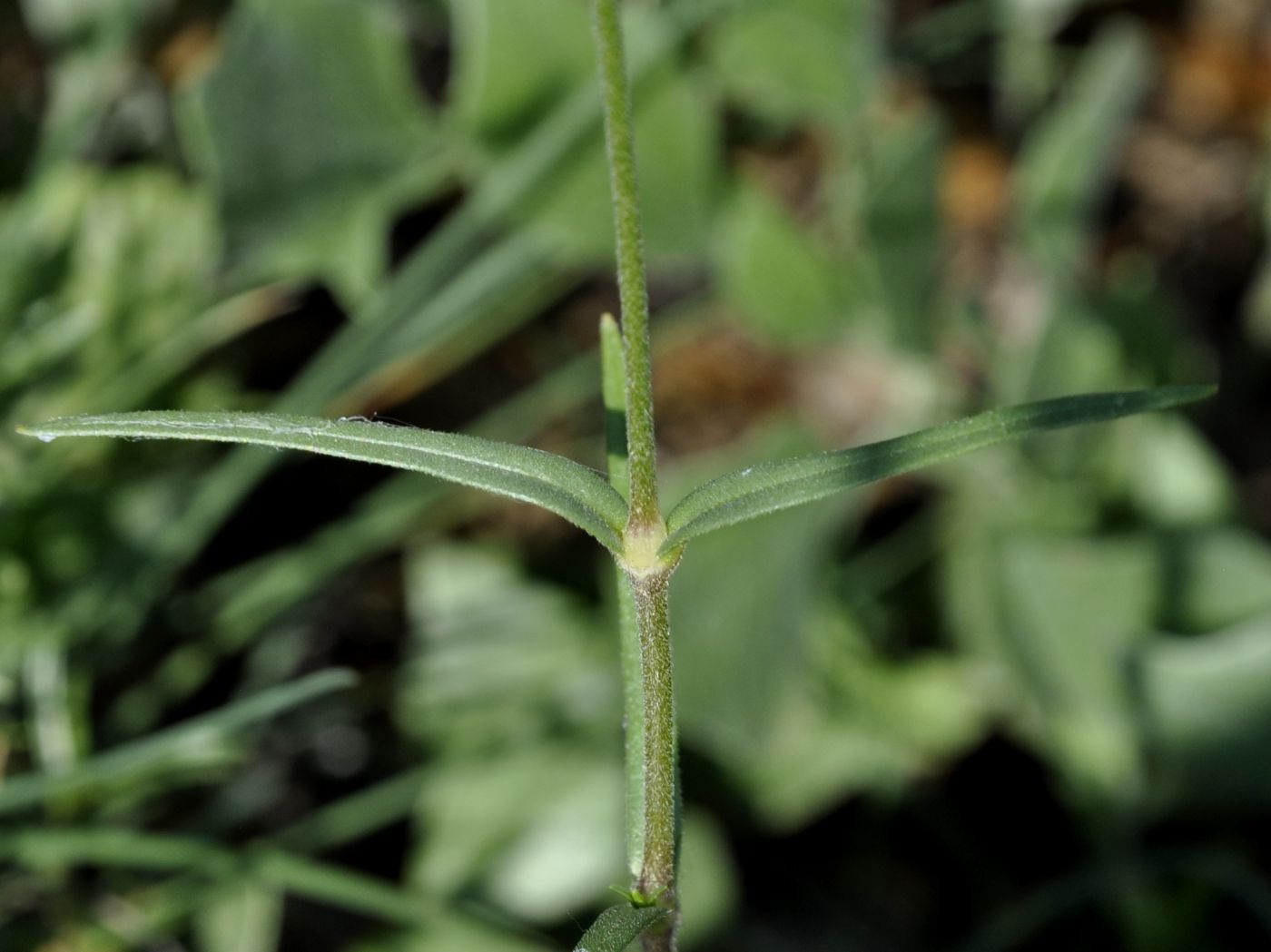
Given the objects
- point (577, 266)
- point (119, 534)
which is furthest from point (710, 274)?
point (119, 534)

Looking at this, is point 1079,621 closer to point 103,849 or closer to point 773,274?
point 773,274

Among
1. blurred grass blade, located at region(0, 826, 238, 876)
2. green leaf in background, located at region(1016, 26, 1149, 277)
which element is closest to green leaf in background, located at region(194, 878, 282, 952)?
blurred grass blade, located at region(0, 826, 238, 876)

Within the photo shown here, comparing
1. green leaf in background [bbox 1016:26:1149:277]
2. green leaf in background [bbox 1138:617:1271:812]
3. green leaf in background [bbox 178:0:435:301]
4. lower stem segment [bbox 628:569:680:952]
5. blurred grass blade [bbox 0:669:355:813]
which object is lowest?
lower stem segment [bbox 628:569:680:952]

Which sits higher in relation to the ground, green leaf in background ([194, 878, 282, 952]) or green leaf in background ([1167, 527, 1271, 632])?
green leaf in background ([1167, 527, 1271, 632])

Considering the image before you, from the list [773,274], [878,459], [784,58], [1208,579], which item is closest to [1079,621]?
[1208,579]

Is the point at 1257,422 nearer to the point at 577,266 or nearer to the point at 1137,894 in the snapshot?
the point at 1137,894

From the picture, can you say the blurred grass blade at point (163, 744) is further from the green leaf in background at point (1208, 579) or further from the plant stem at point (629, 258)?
the green leaf in background at point (1208, 579)

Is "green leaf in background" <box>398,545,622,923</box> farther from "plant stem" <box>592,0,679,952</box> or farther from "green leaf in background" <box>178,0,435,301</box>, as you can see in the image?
"plant stem" <box>592,0,679,952</box>
